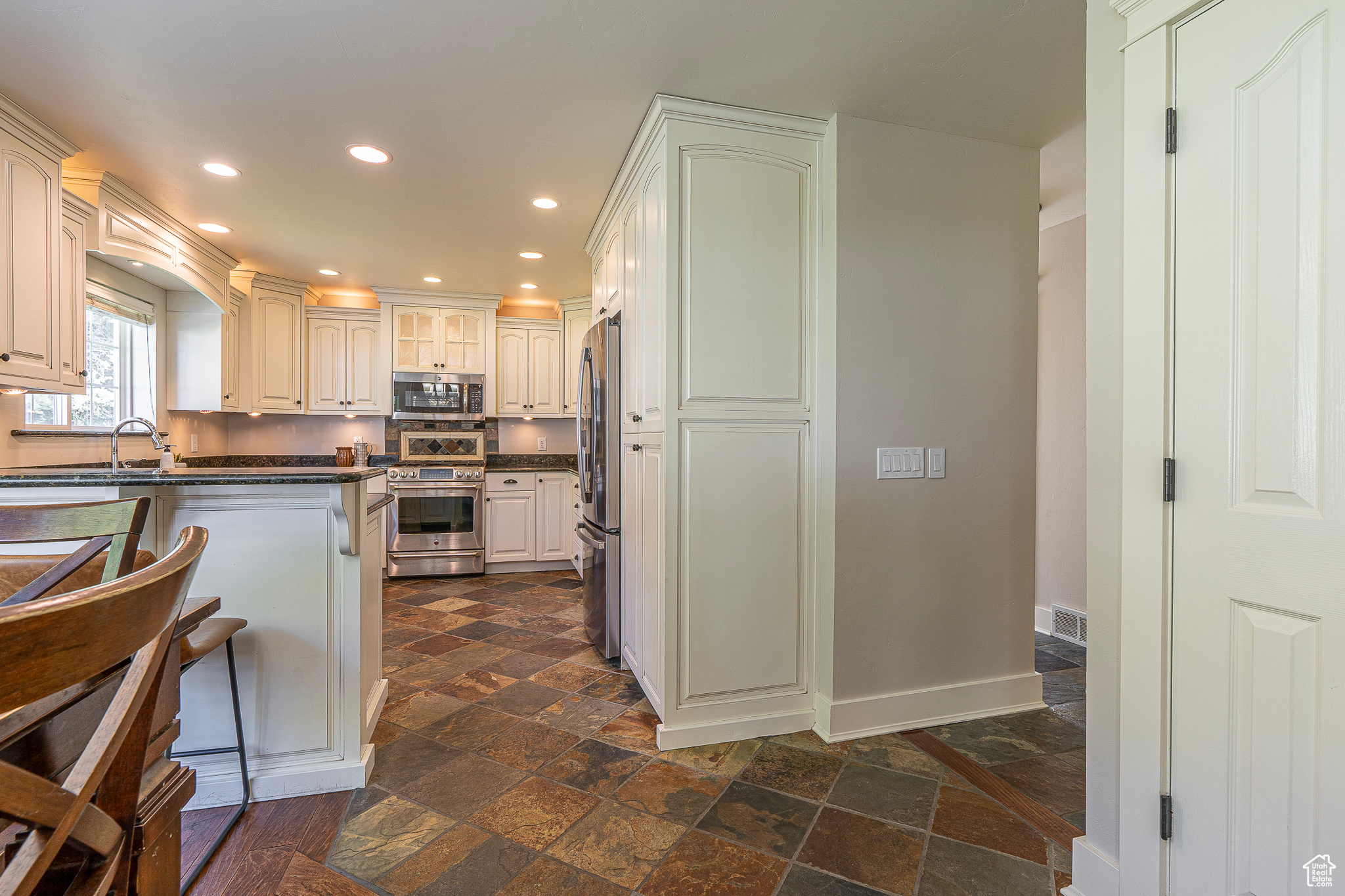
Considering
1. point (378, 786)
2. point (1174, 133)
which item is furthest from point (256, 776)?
→ point (1174, 133)

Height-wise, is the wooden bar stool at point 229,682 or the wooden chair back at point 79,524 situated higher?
the wooden chair back at point 79,524

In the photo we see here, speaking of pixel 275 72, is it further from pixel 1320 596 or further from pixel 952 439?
pixel 1320 596

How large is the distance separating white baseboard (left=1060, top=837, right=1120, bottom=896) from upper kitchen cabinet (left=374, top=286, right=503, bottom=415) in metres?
4.78

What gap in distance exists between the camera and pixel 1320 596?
3.46 ft

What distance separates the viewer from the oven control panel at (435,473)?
4793 millimetres

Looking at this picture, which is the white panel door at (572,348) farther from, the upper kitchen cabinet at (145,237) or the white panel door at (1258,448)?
the white panel door at (1258,448)

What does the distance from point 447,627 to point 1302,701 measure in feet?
11.8

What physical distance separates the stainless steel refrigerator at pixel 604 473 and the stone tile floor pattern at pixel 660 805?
0.38m

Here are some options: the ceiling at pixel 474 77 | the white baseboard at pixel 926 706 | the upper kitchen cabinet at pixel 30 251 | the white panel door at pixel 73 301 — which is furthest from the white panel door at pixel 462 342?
the white baseboard at pixel 926 706

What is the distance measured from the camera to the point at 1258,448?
1.14 metres

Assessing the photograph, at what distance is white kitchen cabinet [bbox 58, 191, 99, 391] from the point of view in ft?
8.59

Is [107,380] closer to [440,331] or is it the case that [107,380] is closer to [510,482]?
[440,331]

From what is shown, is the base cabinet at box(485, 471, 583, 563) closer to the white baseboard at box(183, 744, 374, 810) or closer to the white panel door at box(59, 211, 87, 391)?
the white panel door at box(59, 211, 87, 391)

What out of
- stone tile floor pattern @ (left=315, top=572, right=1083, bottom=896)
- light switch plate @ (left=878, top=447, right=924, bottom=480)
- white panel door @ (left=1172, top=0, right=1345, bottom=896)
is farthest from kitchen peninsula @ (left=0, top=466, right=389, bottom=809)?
white panel door @ (left=1172, top=0, right=1345, bottom=896)
